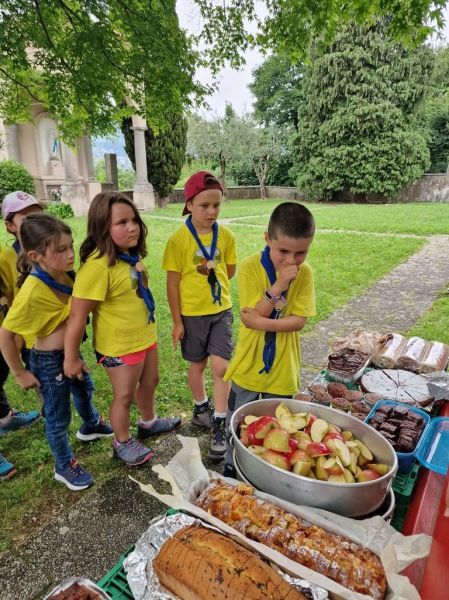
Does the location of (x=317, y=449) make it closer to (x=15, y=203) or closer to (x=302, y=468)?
(x=302, y=468)

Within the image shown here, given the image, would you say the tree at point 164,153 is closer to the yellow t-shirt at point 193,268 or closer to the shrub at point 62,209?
the shrub at point 62,209

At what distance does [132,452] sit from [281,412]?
155 cm

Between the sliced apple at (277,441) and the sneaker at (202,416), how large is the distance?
1.88 meters

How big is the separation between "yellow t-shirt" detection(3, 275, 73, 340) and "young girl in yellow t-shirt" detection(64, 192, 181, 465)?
16 cm

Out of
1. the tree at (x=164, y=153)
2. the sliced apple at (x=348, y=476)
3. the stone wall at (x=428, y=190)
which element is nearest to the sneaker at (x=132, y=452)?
the sliced apple at (x=348, y=476)

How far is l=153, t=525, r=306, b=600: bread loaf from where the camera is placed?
98 cm

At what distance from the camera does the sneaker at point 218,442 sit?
9.15 feet

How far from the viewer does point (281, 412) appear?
1.62 metres

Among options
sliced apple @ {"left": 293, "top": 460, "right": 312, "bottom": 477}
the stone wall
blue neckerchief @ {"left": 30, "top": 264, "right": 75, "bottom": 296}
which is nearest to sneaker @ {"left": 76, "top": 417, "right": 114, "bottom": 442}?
blue neckerchief @ {"left": 30, "top": 264, "right": 75, "bottom": 296}

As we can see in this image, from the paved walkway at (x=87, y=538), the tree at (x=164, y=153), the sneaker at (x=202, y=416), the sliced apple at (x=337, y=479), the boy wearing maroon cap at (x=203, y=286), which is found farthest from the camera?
the tree at (x=164, y=153)

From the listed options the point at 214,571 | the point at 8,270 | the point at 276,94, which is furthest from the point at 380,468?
the point at 276,94

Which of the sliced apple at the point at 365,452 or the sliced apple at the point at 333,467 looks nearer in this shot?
the sliced apple at the point at 333,467

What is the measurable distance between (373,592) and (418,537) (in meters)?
0.19

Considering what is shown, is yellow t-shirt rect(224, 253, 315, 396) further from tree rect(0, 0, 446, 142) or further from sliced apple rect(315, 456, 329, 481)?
tree rect(0, 0, 446, 142)
